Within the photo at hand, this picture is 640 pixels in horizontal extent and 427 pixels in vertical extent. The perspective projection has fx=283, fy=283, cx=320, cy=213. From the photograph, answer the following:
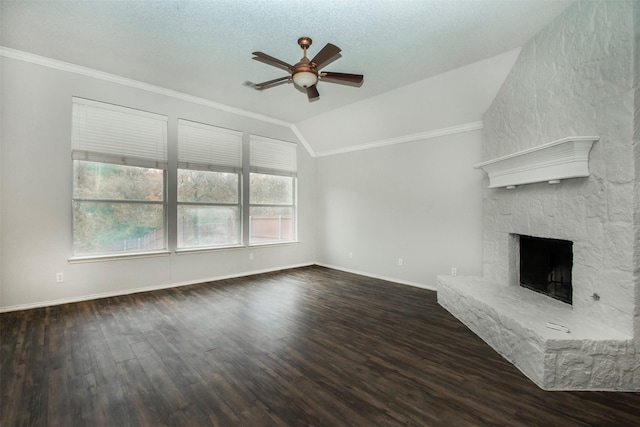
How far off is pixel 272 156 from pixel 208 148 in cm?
137

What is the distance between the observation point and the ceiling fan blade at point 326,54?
2.43 m

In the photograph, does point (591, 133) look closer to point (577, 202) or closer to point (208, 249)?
point (577, 202)

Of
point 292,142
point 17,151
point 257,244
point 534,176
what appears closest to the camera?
point 534,176

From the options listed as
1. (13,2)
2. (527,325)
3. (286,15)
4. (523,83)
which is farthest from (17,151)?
(523,83)

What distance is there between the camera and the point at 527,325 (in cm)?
234

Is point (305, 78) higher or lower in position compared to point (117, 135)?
higher

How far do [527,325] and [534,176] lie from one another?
1.50 m

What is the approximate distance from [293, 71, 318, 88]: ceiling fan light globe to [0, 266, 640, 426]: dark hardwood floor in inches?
102

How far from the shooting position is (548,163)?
107 inches

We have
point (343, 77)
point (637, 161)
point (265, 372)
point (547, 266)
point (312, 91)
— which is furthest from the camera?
point (312, 91)

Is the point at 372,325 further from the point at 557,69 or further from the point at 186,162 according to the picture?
the point at 186,162

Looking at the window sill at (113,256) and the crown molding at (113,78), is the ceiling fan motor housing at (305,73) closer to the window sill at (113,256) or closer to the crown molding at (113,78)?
the crown molding at (113,78)

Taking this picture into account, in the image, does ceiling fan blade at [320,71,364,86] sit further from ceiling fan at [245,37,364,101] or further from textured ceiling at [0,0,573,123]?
textured ceiling at [0,0,573,123]

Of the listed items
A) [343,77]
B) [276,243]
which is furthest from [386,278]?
[343,77]
